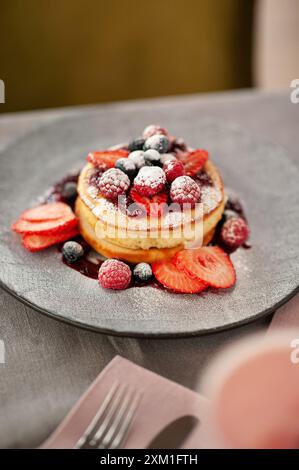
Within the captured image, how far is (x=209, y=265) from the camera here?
159 cm

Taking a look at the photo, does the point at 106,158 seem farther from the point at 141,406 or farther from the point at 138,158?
the point at 141,406

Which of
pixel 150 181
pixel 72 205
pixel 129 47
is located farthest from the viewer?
pixel 129 47

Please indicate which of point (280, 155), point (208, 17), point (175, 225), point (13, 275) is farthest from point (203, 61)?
point (13, 275)

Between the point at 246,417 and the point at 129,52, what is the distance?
9.36 feet

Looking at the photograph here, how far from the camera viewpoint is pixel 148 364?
4.56ft

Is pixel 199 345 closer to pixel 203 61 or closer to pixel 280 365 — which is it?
pixel 280 365

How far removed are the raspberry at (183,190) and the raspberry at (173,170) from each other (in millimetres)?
25

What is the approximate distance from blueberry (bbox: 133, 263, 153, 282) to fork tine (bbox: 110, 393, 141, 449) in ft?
1.43

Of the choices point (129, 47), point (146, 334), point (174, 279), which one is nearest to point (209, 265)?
point (174, 279)

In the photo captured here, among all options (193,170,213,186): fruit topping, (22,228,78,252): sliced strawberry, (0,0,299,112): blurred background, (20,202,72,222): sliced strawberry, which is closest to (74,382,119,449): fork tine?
(22,228,78,252): sliced strawberry

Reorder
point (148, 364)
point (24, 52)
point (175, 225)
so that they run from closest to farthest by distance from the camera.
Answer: point (148, 364) → point (175, 225) → point (24, 52)

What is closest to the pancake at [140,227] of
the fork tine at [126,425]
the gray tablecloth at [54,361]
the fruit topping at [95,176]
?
the fruit topping at [95,176]

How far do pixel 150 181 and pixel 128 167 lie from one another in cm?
10

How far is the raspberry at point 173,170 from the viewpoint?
165cm
